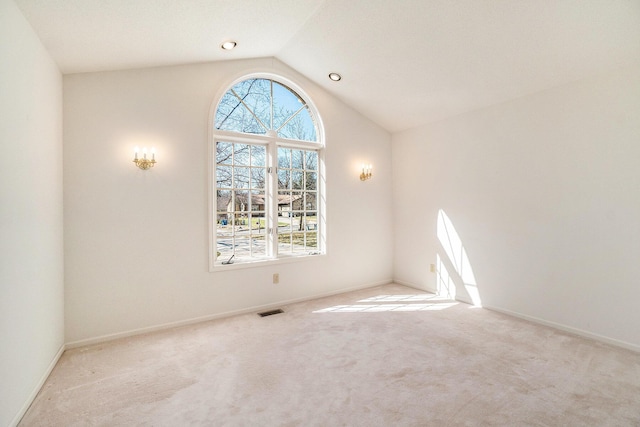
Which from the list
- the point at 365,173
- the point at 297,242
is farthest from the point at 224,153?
the point at 365,173

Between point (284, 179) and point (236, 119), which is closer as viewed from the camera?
point (236, 119)

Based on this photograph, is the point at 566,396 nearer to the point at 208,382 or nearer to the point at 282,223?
the point at 208,382

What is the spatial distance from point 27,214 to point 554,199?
4430 millimetres

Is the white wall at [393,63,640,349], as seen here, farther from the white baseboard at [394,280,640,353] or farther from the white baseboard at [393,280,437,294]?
the white baseboard at [393,280,437,294]

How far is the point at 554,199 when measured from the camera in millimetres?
3068

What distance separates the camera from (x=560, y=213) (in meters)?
3.03

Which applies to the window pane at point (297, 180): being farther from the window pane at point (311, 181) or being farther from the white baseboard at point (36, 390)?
the white baseboard at point (36, 390)

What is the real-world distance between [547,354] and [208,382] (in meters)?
2.74

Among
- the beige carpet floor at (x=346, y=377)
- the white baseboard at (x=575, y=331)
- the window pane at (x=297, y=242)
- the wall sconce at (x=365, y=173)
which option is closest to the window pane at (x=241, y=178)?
the window pane at (x=297, y=242)

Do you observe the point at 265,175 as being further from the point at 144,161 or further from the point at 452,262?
the point at 452,262

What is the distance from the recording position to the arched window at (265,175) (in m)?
3.61

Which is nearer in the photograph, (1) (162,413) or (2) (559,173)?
(1) (162,413)

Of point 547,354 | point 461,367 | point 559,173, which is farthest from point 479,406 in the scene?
point 559,173

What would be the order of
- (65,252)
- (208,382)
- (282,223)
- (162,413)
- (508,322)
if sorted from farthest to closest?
(282,223) → (508,322) → (65,252) → (208,382) → (162,413)
